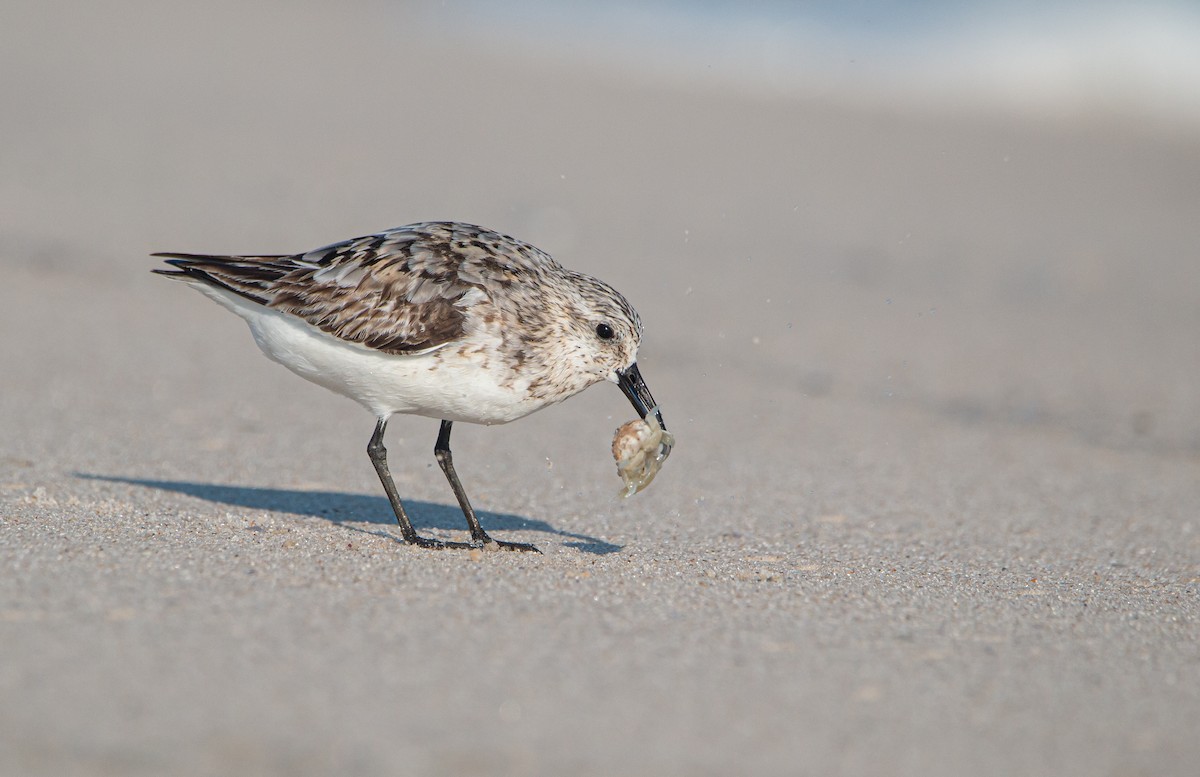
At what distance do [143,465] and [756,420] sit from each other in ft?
13.8

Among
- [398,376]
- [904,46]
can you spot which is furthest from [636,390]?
[904,46]

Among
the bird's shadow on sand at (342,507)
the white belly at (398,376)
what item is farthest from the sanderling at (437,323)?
the bird's shadow on sand at (342,507)

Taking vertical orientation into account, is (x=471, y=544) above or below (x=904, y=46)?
below

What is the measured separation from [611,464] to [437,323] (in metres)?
→ 2.74

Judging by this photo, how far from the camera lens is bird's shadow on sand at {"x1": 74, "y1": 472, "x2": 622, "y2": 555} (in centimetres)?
647

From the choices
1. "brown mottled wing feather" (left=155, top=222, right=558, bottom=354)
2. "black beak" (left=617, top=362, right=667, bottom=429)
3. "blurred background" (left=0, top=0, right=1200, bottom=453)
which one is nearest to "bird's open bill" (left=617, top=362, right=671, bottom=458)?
"black beak" (left=617, top=362, right=667, bottom=429)

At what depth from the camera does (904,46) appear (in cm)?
2825

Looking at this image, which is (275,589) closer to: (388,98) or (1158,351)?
(1158,351)

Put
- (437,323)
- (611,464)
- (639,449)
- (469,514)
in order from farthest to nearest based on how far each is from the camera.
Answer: (611,464), (469,514), (639,449), (437,323)

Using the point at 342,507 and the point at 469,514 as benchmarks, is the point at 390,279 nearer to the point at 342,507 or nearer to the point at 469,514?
the point at 469,514

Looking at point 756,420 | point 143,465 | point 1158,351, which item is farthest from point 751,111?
point 143,465

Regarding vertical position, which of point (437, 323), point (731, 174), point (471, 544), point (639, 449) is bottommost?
point (471, 544)

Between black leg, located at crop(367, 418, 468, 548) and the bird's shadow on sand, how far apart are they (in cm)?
35

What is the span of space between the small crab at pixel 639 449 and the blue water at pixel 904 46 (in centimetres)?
1916
